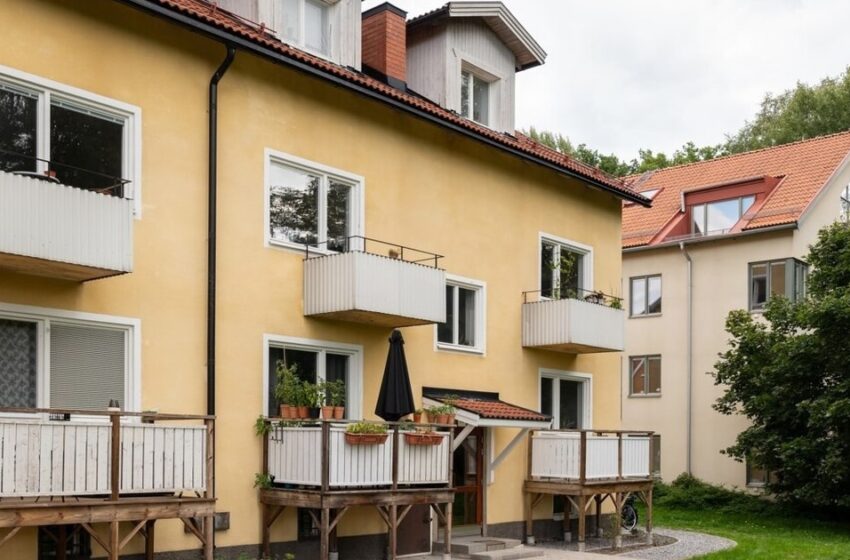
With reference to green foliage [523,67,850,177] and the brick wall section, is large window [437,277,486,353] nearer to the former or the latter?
the brick wall section

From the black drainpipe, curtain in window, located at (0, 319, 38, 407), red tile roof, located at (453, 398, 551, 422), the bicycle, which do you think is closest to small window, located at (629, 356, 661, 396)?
the bicycle

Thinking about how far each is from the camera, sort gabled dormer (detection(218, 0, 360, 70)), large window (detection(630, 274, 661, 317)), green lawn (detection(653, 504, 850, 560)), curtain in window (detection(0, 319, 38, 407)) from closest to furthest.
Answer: curtain in window (detection(0, 319, 38, 407)), gabled dormer (detection(218, 0, 360, 70)), green lawn (detection(653, 504, 850, 560)), large window (detection(630, 274, 661, 317))

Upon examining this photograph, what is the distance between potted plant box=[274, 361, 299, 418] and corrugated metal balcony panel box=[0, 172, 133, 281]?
3.51 metres

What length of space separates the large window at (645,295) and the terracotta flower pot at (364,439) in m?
19.8

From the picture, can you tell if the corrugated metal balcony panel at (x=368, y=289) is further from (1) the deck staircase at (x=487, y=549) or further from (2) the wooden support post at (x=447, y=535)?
(1) the deck staircase at (x=487, y=549)

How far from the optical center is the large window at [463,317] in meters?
18.6

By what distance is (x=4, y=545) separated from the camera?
11352mm

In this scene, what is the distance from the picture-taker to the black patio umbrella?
15.4 metres

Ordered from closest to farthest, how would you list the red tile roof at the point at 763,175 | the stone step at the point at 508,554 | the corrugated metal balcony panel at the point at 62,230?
1. the corrugated metal balcony panel at the point at 62,230
2. the stone step at the point at 508,554
3. the red tile roof at the point at 763,175

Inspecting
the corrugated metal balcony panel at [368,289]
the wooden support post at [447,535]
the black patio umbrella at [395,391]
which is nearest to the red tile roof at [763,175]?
the corrugated metal balcony panel at [368,289]

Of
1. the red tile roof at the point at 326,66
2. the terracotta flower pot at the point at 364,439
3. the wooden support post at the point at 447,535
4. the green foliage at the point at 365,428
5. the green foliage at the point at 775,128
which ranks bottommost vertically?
A: the wooden support post at the point at 447,535

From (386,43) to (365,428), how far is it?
7967 mm

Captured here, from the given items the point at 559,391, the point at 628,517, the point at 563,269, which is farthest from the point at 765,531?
the point at 563,269

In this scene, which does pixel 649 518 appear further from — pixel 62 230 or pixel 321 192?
pixel 62 230
